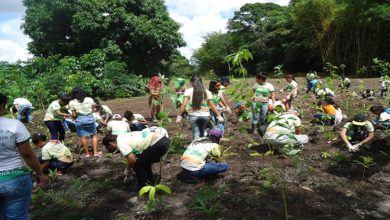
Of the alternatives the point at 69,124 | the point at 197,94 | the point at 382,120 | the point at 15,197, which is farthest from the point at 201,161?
the point at 69,124

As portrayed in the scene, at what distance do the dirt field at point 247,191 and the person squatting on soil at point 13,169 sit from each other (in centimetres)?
80

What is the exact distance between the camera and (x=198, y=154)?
10.00 ft

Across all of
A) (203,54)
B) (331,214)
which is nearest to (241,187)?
(331,214)

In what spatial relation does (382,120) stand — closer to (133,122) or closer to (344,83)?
(133,122)

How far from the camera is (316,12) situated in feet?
53.5

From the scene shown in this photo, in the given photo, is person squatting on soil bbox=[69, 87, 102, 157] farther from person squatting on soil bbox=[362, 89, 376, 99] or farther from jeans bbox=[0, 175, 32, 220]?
person squatting on soil bbox=[362, 89, 376, 99]

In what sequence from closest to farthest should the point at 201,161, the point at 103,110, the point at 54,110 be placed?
the point at 201,161 → the point at 54,110 → the point at 103,110

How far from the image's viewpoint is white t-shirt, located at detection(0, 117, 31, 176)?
1710 millimetres

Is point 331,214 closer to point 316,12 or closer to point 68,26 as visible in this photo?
point 68,26

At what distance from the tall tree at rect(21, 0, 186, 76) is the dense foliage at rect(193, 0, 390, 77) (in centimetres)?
489

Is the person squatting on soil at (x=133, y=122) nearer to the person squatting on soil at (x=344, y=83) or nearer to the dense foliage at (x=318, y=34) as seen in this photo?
the dense foliage at (x=318, y=34)

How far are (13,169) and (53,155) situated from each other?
205 cm

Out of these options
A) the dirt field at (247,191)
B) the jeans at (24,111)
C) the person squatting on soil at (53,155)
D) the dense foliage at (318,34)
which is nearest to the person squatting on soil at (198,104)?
the dirt field at (247,191)

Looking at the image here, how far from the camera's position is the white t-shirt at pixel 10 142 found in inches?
67.3
